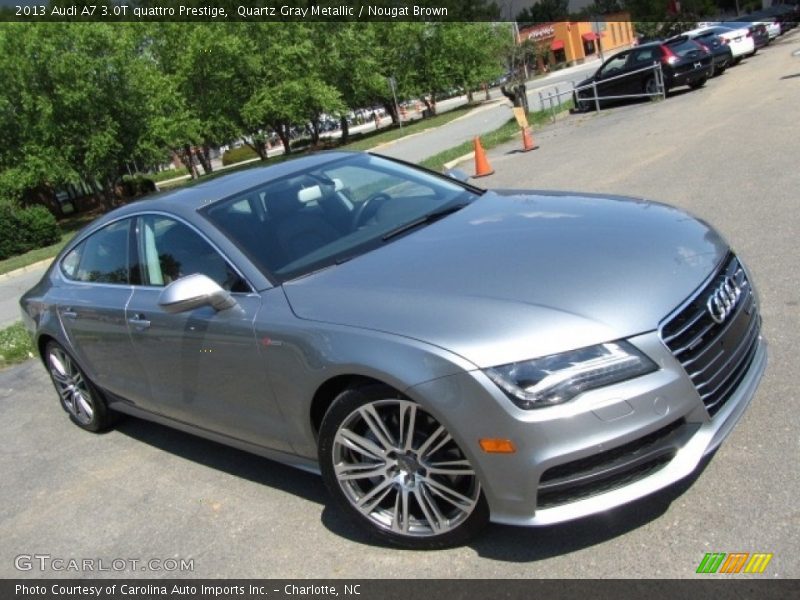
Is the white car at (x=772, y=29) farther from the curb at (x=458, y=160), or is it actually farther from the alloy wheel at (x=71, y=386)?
the alloy wheel at (x=71, y=386)

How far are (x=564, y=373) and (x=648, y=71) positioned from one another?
19824 millimetres

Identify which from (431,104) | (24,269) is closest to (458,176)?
(24,269)

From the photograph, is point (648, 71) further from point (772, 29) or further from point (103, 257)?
point (103, 257)

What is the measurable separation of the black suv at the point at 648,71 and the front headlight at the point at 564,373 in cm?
1926

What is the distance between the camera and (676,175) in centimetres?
951

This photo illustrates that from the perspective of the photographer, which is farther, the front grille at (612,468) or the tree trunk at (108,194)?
the tree trunk at (108,194)

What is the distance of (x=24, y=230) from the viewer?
22094mm

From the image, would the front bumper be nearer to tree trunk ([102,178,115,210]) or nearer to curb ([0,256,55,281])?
curb ([0,256,55,281])

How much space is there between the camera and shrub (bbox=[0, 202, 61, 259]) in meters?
21.5

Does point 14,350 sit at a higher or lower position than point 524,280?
lower

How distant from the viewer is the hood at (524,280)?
2.73 m

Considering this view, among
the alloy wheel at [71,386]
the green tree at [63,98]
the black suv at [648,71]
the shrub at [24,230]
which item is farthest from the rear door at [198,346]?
the green tree at [63,98]

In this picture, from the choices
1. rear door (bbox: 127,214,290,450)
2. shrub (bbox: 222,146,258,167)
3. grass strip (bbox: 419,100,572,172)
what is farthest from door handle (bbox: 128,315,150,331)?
shrub (bbox: 222,146,258,167)
